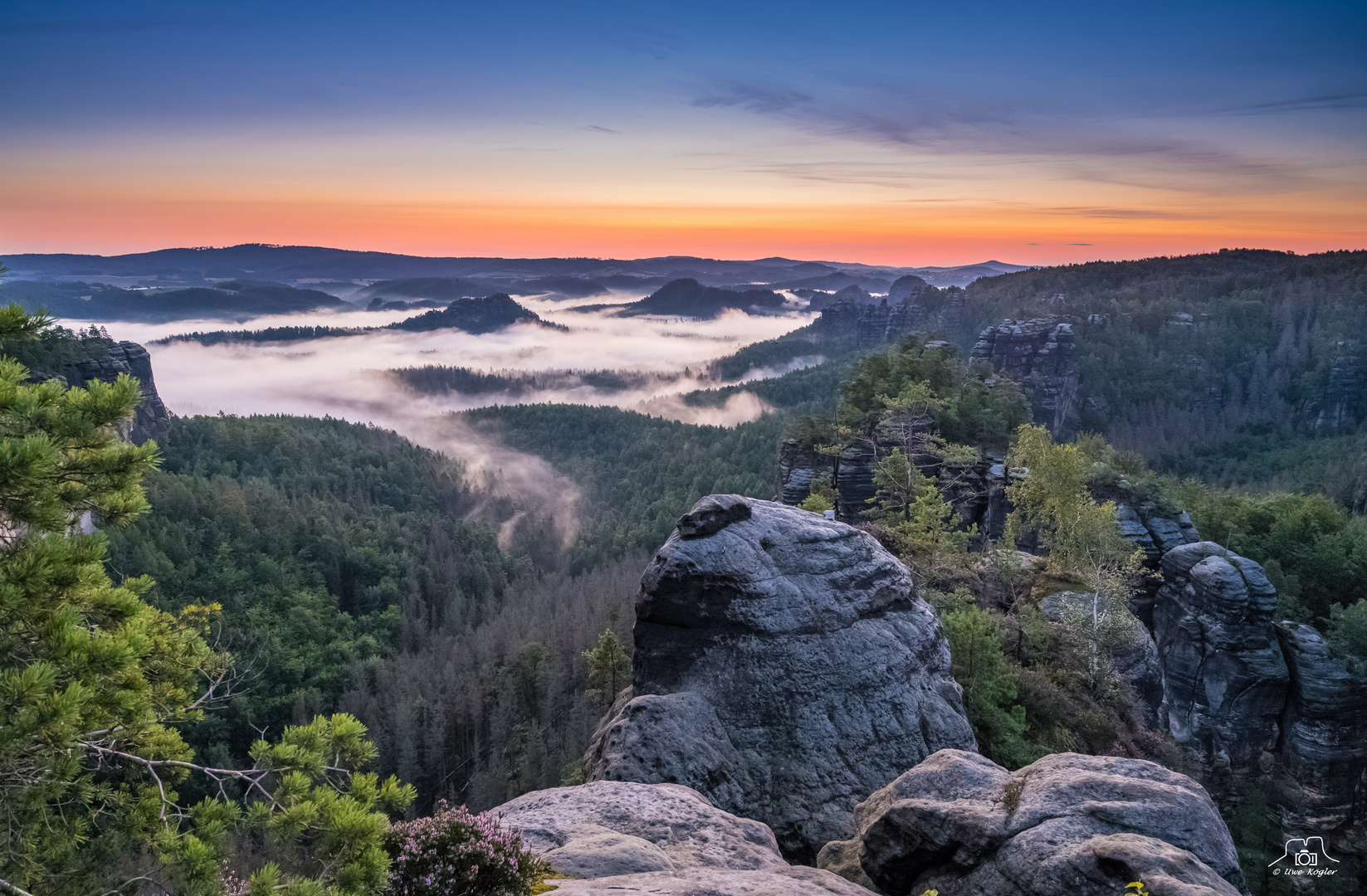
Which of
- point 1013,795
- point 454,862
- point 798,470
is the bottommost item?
point 798,470

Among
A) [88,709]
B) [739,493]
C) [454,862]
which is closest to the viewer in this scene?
[88,709]

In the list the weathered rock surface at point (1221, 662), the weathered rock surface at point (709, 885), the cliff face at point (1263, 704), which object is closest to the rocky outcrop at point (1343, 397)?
the cliff face at point (1263, 704)

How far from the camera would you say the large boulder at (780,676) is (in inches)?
712

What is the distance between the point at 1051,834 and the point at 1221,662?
3698 cm

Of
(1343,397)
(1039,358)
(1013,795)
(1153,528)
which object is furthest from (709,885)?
(1343,397)

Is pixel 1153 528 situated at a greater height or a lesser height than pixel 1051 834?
lesser

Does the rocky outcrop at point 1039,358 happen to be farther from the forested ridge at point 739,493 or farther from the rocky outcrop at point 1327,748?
the rocky outcrop at point 1327,748

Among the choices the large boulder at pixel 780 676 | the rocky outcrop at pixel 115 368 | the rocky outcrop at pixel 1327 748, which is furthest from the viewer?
the rocky outcrop at pixel 115 368

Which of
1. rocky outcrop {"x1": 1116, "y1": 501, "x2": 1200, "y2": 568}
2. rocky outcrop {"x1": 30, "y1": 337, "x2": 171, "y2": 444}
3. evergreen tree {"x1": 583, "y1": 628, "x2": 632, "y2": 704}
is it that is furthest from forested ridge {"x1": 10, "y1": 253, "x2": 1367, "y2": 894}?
rocky outcrop {"x1": 30, "y1": 337, "x2": 171, "y2": 444}

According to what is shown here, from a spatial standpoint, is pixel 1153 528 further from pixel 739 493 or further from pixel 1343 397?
pixel 1343 397

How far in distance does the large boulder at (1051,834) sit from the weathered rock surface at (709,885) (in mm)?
1939

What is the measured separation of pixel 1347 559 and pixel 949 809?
2408 inches

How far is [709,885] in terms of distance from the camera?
31.6ft

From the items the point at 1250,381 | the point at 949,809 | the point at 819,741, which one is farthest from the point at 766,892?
the point at 1250,381
